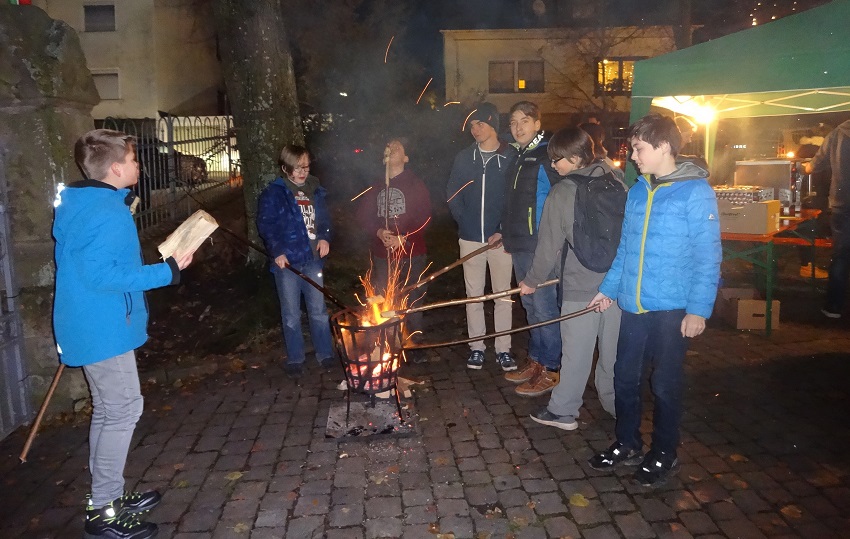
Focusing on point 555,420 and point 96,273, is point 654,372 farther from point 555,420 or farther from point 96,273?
point 96,273

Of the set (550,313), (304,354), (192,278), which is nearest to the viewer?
(550,313)

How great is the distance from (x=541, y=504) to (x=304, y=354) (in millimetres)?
3345

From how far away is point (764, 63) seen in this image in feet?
18.3

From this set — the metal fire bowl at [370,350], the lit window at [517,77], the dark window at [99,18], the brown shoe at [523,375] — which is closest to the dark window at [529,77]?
the lit window at [517,77]

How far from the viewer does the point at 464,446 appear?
470 centimetres

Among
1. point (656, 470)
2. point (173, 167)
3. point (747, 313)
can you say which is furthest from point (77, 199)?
point (173, 167)

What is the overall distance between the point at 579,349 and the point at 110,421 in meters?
3.28

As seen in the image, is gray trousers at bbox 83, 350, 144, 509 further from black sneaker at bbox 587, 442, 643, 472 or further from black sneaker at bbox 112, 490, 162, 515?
black sneaker at bbox 587, 442, 643, 472

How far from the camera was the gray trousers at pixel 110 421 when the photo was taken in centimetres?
364

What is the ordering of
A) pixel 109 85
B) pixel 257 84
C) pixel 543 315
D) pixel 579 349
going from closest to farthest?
pixel 579 349 → pixel 543 315 → pixel 257 84 → pixel 109 85

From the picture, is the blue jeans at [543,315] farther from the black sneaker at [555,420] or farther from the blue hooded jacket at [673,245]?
the blue hooded jacket at [673,245]

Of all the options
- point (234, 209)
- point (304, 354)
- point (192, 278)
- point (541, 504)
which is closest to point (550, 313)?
point (541, 504)

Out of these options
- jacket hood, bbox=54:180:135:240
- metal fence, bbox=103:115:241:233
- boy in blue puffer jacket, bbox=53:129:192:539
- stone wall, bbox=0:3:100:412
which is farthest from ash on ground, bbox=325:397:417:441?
metal fence, bbox=103:115:241:233

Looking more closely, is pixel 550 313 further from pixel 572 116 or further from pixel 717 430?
pixel 572 116
